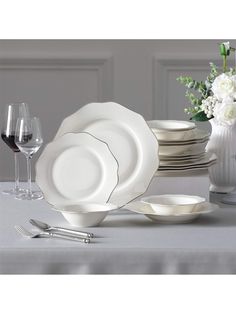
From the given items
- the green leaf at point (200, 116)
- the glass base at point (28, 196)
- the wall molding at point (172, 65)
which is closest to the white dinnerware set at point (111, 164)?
the green leaf at point (200, 116)

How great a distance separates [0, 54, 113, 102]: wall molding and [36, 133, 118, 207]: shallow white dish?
2.67m

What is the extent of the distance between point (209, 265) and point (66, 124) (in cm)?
66

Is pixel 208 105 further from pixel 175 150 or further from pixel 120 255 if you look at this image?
pixel 120 255

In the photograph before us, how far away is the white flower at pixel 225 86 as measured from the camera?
2.33 meters

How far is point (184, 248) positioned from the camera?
185cm

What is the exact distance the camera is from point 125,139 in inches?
89.3

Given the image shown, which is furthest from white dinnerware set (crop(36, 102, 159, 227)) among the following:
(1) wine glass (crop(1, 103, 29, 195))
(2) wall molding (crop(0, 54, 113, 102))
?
(2) wall molding (crop(0, 54, 113, 102))

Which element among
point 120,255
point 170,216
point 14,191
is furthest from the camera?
point 14,191

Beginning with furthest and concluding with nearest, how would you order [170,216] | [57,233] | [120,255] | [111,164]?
1. [111,164]
2. [170,216]
3. [57,233]
4. [120,255]

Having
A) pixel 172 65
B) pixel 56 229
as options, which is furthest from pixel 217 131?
pixel 172 65

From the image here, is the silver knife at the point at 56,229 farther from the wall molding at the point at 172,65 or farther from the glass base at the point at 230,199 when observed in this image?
the wall molding at the point at 172,65

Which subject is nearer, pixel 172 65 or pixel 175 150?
pixel 175 150

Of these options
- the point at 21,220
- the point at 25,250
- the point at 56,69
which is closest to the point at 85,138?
the point at 21,220

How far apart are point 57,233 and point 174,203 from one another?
14.4 inches
